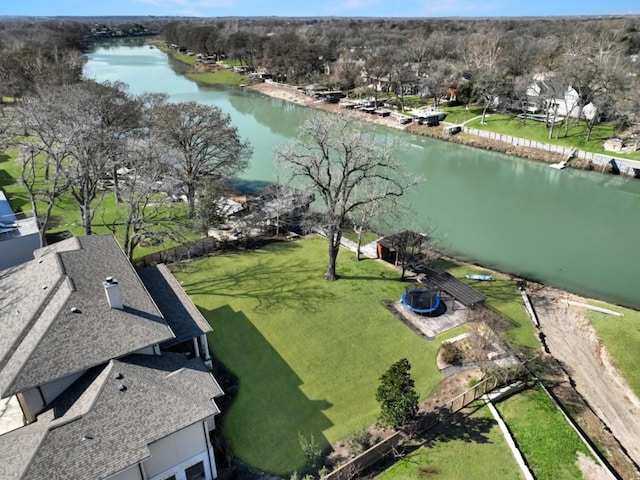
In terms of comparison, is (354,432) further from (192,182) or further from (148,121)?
(148,121)

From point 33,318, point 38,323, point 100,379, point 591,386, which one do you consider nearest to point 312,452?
point 100,379

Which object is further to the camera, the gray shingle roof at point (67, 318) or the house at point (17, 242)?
the house at point (17, 242)

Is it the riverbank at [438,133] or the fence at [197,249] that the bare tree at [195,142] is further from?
the riverbank at [438,133]

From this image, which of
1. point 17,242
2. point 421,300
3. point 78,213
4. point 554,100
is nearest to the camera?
point 421,300

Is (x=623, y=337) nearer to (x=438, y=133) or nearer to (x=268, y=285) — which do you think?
(x=268, y=285)

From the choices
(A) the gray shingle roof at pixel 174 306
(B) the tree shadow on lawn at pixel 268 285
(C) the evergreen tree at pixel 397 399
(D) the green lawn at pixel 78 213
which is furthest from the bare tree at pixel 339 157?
(D) the green lawn at pixel 78 213

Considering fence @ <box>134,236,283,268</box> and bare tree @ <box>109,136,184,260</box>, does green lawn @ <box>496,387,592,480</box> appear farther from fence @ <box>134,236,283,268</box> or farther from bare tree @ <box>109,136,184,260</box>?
bare tree @ <box>109,136,184,260</box>

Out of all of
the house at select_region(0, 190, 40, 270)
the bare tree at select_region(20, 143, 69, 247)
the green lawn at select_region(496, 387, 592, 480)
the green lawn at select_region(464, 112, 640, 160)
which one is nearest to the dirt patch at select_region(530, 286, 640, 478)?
the green lawn at select_region(496, 387, 592, 480)
